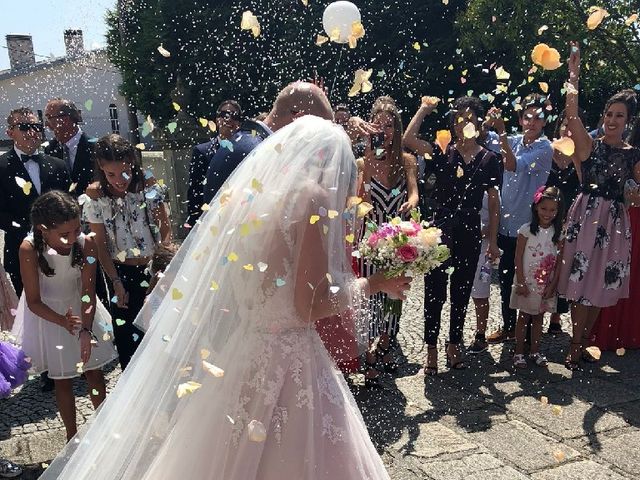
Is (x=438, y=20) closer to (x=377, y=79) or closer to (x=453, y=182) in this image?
(x=377, y=79)

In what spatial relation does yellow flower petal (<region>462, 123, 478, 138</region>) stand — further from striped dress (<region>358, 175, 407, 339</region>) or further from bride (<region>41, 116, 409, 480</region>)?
bride (<region>41, 116, 409, 480</region>)

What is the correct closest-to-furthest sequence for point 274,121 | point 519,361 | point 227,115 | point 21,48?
point 274,121 → point 519,361 → point 227,115 → point 21,48

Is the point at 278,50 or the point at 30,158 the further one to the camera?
the point at 278,50

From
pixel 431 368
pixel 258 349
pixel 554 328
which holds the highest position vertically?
pixel 258 349

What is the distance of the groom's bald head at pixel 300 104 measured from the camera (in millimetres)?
3303

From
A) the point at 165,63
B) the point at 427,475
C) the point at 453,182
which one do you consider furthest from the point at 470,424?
the point at 165,63

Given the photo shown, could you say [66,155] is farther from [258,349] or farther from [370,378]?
[258,349]

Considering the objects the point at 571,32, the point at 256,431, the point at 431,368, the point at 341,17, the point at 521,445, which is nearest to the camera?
the point at 256,431

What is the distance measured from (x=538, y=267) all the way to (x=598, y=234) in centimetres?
52

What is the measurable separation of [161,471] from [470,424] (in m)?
2.30

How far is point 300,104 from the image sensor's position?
3.36 meters

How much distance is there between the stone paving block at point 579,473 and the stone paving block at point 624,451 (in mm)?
98

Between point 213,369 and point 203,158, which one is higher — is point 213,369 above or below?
below

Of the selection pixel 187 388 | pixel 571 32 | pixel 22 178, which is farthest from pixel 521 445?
pixel 571 32
